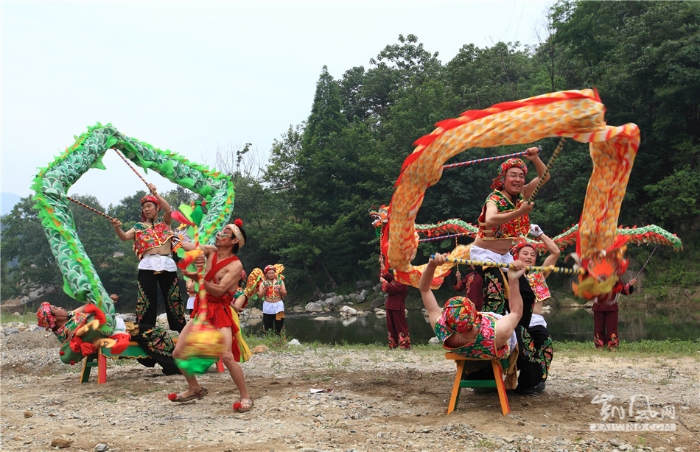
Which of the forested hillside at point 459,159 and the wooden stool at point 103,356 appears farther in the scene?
the forested hillside at point 459,159

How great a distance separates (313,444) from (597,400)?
270cm

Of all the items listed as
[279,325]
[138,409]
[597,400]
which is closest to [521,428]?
[597,400]

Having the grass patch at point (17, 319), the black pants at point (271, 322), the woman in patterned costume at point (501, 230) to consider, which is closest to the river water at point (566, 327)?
the black pants at point (271, 322)

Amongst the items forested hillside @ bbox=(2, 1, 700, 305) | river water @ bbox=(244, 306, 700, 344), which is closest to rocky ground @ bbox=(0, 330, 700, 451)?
river water @ bbox=(244, 306, 700, 344)

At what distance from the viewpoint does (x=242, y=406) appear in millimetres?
5547

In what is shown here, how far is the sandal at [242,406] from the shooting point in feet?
18.2

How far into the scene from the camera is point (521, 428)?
4621mm

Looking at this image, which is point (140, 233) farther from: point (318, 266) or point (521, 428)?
point (318, 266)

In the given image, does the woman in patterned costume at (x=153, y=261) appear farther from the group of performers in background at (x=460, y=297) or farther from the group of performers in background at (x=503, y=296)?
the group of performers in background at (x=503, y=296)

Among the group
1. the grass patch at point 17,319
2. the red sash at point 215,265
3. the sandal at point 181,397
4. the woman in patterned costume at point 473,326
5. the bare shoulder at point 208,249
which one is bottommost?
the grass patch at point 17,319

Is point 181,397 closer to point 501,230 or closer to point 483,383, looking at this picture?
point 483,383

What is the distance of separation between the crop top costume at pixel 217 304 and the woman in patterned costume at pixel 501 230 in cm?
233

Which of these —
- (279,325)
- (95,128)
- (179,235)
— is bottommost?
(279,325)

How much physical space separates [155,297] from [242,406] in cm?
274
